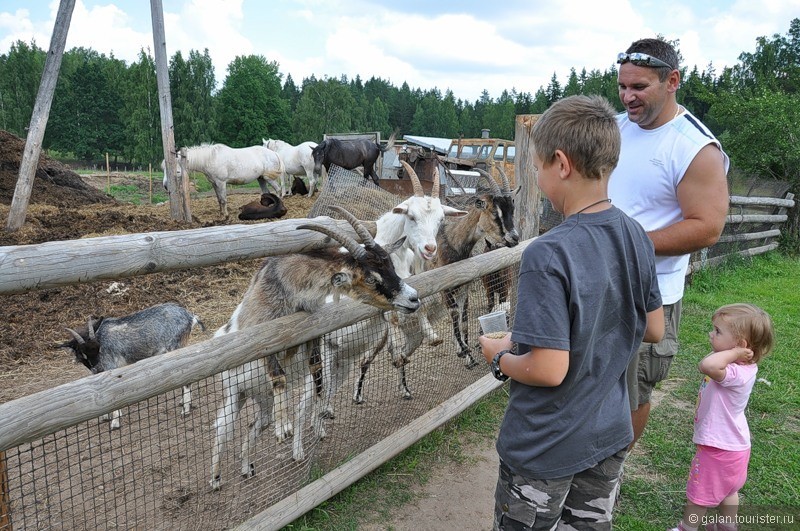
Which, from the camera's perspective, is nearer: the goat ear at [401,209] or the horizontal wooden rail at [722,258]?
the goat ear at [401,209]

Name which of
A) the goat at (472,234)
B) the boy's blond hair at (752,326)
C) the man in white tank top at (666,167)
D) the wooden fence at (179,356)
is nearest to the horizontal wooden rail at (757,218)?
the goat at (472,234)

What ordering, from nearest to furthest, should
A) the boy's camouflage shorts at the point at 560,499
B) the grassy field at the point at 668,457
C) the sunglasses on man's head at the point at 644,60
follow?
the boy's camouflage shorts at the point at 560,499 → the sunglasses on man's head at the point at 644,60 → the grassy field at the point at 668,457

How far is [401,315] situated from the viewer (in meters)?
4.48

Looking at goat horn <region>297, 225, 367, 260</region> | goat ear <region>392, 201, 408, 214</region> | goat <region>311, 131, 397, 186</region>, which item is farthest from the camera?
goat <region>311, 131, 397, 186</region>

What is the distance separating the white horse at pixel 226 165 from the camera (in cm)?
1478

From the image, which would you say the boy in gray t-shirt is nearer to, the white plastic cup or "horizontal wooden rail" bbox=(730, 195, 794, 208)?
the white plastic cup

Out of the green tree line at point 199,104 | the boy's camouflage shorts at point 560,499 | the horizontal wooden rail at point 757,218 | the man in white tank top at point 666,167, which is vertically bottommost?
the boy's camouflage shorts at point 560,499

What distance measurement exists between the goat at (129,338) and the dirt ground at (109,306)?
0.70m

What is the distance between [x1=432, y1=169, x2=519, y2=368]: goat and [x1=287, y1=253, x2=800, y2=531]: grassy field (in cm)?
78

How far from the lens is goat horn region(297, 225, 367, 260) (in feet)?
9.50

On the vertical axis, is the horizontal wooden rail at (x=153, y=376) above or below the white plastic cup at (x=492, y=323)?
below

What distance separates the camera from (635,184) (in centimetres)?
258

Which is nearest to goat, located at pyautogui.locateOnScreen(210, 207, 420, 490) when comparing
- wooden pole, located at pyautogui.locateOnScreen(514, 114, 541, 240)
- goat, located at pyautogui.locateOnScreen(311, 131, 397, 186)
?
wooden pole, located at pyautogui.locateOnScreen(514, 114, 541, 240)

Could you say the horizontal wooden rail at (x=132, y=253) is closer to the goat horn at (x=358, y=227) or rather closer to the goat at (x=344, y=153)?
the goat horn at (x=358, y=227)
